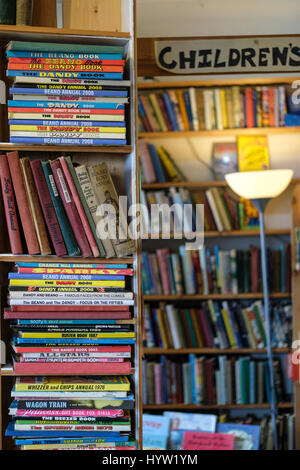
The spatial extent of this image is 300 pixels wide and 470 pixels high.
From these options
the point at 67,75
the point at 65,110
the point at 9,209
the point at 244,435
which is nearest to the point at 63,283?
the point at 9,209

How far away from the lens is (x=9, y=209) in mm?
1865

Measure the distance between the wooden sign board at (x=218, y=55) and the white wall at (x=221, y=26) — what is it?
4.11 feet

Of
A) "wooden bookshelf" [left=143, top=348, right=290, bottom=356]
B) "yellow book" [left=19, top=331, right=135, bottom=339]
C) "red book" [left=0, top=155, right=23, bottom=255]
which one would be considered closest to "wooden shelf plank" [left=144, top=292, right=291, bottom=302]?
"wooden bookshelf" [left=143, top=348, right=290, bottom=356]

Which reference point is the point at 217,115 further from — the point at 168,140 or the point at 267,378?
the point at 267,378

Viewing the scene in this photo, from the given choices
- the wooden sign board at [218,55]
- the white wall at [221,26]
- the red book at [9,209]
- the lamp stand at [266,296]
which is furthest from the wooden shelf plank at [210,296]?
the red book at [9,209]

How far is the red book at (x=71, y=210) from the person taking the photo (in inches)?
73.9

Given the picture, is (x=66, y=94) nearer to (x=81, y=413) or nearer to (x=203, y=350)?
(x=81, y=413)

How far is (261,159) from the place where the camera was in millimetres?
3699

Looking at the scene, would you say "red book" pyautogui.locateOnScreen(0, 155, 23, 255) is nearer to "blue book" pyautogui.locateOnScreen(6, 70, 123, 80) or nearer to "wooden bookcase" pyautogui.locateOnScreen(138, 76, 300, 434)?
"blue book" pyautogui.locateOnScreen(6, 70, 123, 80)

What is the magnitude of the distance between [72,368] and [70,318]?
15cm

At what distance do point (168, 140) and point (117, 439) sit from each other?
2.19 meters

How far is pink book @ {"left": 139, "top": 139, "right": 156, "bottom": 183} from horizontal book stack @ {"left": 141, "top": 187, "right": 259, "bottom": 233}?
8 centimetres

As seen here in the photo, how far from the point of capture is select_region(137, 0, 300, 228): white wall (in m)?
3.64

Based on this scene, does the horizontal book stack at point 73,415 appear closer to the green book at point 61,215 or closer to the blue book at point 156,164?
the green book at point 61,215
